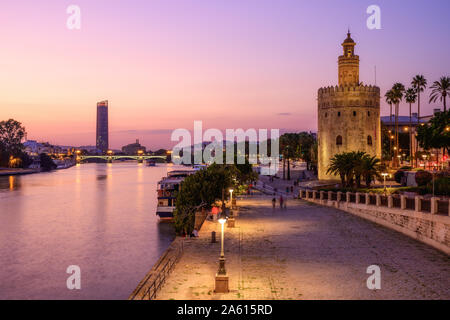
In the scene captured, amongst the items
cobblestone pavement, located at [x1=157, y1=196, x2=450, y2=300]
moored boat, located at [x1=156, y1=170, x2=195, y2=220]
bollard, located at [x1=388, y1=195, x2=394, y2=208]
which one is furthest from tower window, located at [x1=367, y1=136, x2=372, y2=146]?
bollard, located at [x1=388, y1=195, x2=394, y2=208]

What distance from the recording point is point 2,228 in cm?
5172

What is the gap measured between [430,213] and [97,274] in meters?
21.9

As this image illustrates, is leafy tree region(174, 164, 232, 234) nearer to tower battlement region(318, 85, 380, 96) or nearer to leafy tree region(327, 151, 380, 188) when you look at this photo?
leafy tree region(327, 151, 380, 188)

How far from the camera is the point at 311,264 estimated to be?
22.6m

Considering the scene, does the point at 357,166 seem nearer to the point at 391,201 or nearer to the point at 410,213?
the point at 391,201

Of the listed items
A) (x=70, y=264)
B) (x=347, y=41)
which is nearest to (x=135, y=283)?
(x=70, y=264)

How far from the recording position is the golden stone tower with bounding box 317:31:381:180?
66.6 m

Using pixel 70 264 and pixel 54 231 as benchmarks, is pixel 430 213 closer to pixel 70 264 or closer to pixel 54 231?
pixel 70 264

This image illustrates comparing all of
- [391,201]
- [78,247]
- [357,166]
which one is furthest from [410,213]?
[78,247]

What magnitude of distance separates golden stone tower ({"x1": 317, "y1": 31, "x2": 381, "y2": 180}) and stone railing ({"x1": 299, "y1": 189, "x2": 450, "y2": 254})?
24.2 meters

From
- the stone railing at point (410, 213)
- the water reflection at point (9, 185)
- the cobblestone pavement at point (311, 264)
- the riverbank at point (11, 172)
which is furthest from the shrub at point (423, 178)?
the riverbank at point (11, 172)

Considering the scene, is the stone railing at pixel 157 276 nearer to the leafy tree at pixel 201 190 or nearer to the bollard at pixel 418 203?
the leafy tree at pixel 201 190

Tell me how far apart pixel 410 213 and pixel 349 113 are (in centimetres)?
3975

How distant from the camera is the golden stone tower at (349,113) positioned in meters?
66.6
